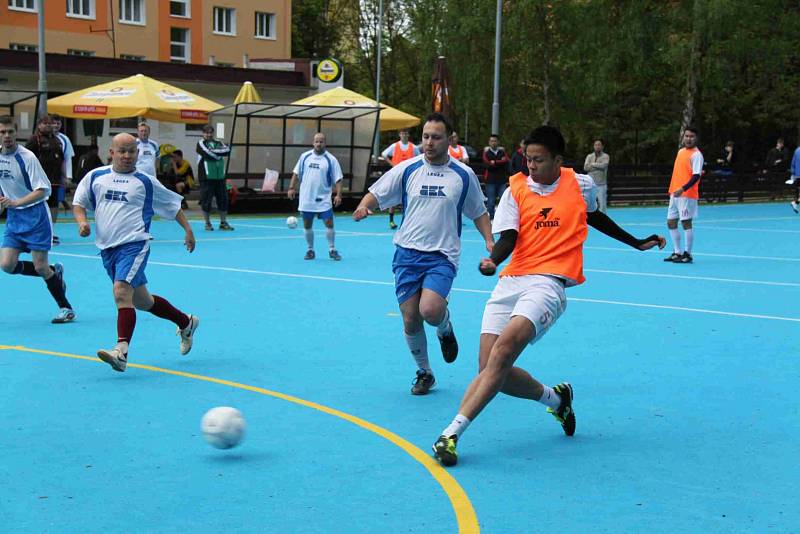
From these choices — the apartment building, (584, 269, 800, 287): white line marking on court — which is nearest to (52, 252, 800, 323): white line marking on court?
(584, 269, 800, 287): white line marking on court

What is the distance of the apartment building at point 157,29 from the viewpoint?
51.6m

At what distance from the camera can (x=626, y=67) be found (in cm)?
4831

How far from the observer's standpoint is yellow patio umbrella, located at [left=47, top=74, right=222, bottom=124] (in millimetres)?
26469

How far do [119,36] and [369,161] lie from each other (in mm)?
29436

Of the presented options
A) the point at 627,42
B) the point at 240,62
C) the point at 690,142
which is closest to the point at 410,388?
the point at 690,142

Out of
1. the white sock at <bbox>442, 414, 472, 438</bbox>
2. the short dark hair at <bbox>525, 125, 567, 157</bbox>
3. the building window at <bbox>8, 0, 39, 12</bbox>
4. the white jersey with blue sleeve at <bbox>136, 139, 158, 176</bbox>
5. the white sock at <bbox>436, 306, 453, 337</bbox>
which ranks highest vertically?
the building window at <bbox>8, 0, 39, 12</bbox>

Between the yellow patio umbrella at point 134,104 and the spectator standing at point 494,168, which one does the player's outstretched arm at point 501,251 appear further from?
the yellow patio umbrella at point 134,104

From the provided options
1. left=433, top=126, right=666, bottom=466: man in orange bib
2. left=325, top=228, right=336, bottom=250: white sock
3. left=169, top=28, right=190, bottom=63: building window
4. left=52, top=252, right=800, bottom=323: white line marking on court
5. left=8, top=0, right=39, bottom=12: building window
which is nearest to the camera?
left=433, top=126, right=666, bottom=466: man in orange bib

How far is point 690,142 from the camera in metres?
17.9

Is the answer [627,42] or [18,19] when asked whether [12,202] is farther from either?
[18,19]

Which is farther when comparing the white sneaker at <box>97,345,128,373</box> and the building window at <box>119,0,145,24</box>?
the building window at <box>119,0,145,24</box>

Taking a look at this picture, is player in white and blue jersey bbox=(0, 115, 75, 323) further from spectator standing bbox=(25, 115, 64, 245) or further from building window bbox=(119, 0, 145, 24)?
building window bbox=(119, 0, 145, 24)

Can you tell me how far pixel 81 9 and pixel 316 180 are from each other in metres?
40.0

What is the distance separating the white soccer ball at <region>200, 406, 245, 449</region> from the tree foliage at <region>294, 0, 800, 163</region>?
1477 inches
